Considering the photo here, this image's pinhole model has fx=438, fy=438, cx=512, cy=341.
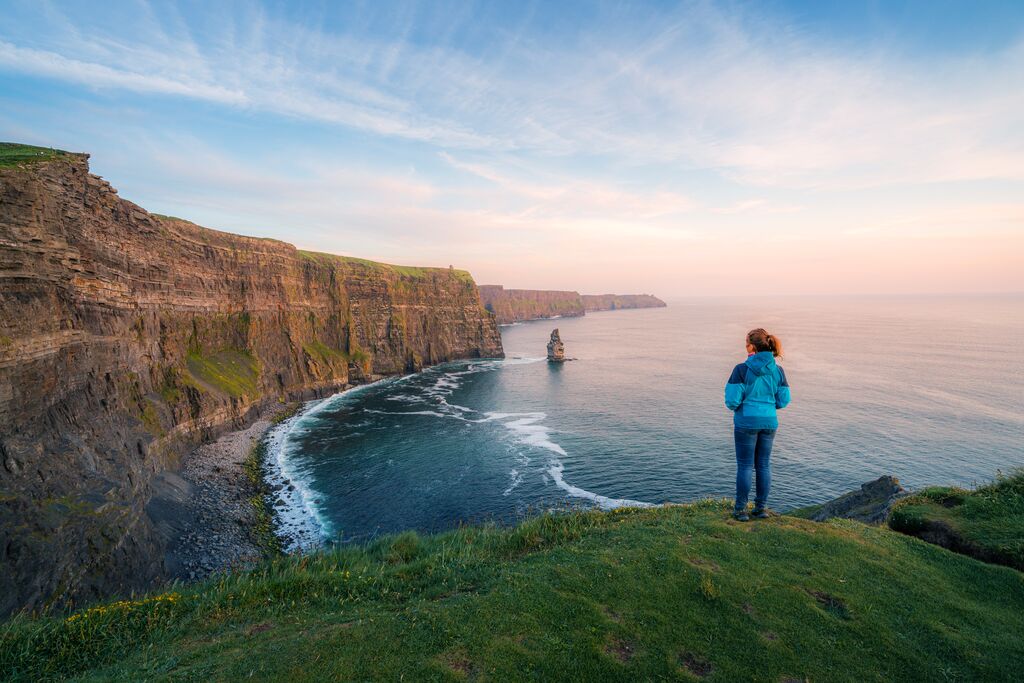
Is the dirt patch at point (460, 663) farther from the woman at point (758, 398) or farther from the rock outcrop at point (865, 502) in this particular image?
the rock outcrop at point (865, 502)

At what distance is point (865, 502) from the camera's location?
818 inches

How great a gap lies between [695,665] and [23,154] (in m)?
45.4

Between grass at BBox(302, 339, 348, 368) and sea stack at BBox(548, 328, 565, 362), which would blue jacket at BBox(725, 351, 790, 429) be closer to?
grass at BBox(302, 339, 348, 368)

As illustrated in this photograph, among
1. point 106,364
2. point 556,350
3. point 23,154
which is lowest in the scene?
point 556,350

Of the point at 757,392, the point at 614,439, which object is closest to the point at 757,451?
the point at 757,392

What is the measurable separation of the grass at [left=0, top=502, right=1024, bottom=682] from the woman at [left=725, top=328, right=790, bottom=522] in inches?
102

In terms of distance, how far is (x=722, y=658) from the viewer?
789cm

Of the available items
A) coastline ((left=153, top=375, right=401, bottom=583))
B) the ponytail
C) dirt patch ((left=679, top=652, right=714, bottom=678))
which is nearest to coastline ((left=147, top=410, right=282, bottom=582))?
coastline ((left=153, top=375, right=401, bottom=583))

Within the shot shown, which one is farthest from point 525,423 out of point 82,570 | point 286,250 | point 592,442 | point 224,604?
point 286,250

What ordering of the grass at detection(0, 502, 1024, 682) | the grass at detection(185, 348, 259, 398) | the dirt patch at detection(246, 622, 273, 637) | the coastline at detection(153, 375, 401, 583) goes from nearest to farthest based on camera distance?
the grass at detection(0, 502, 1024, 682), the dirt patch at detection(246, 622, 273, 637), the coastline at detection(153, 375, 401, 583), the grass at detection(185, 348, 259, 398)

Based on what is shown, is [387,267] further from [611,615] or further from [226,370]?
[611,615]

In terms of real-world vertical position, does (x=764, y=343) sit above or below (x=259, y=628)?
above

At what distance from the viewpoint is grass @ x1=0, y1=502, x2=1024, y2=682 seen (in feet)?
25.7

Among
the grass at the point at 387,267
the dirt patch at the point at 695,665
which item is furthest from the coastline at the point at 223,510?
the grass at the point at 387,267
